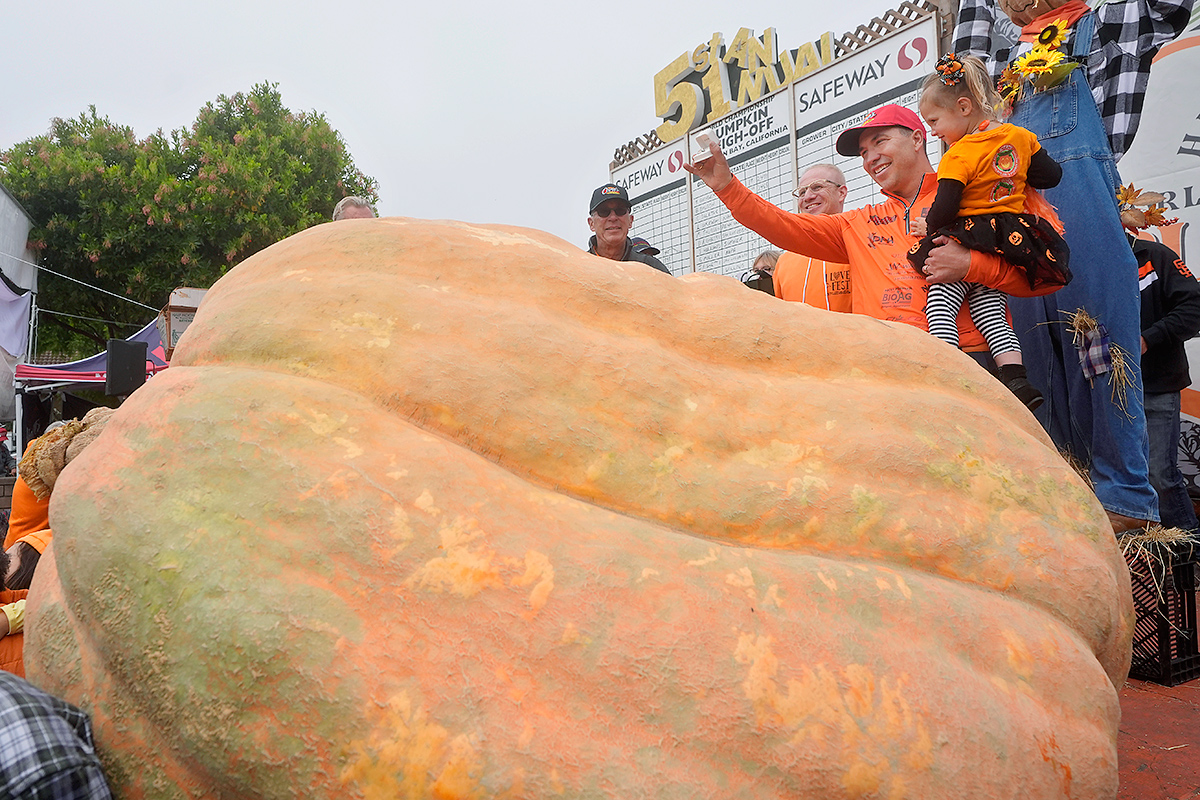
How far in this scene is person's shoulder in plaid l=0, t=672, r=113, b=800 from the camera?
978 mm

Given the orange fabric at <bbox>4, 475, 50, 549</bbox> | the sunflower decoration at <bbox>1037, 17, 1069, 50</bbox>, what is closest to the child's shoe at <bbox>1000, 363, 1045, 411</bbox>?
the sunflower decoration at <bbox>1037, 17, 1069, 50</bbox>

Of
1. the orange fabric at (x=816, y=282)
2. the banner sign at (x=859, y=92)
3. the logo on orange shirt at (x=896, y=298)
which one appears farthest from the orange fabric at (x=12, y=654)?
the banner sign at (x=859, y=92)

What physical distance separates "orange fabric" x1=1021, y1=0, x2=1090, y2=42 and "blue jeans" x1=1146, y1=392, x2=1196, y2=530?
196cm

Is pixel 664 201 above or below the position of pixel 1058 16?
above

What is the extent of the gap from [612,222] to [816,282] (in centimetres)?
115

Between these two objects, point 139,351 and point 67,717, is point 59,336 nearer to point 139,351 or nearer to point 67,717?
point 139,351

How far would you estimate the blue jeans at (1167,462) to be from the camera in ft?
12.1

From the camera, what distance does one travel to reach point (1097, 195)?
298 cm

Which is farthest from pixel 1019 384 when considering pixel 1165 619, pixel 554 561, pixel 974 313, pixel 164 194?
pixel 164 194

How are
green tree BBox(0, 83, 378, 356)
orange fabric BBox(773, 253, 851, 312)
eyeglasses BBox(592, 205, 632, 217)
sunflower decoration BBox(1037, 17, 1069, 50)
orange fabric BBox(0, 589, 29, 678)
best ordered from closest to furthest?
1. orange fabric BBox(0, 589, 29, 678)
2. sunflower decoration BBox(1037, 17, 1069, 50)
3. orange fabric BBox(773, 253, 851, 312)
4. eyeglasses BBox(592, 205, 632, 217)
5. green tree BBox(0, 83, 378, 356)

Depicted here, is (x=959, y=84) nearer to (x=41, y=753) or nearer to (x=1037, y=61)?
(x=1037, y=61)

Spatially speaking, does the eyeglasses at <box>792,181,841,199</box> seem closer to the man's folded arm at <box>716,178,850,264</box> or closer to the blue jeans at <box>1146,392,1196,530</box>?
the man's folded arm at <box>716,178,850,264</box>

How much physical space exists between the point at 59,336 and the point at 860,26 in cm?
1742

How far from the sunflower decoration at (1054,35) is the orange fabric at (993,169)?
70 centimetres
